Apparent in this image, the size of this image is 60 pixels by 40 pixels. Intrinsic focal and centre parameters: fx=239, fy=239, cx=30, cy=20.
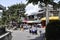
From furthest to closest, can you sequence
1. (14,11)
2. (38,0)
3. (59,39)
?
1. (14,11)
2. (38,0)
3. (59,39)

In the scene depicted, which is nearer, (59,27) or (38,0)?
(59,27)

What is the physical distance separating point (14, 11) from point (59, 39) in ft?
212

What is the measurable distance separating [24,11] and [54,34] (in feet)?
215

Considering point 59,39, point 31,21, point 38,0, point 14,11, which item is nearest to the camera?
point 59,39

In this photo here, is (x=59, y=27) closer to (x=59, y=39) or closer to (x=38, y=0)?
(x=59, y=39)

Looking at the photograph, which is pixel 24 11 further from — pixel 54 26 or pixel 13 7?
pixel 54 26

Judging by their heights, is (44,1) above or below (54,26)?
above

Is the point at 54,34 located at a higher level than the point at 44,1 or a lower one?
lower

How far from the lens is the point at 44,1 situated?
64.4 ft

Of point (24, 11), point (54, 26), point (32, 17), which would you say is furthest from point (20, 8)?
point (54, 26)

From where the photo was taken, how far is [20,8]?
80.1m

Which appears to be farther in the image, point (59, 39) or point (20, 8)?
point (20, 8)

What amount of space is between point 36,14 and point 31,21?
9.91 ft

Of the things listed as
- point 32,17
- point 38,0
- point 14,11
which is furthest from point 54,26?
point 32,17
